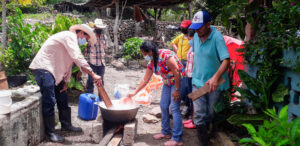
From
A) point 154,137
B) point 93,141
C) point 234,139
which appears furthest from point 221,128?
point 93,141

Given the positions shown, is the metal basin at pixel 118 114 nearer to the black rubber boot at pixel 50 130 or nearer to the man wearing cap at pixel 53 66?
the man wearing cap at pixel 53 66

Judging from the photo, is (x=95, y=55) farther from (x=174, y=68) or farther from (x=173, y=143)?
(x=173, y=143)

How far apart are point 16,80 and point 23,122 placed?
9.60 ft

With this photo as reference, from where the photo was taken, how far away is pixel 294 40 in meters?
2.09

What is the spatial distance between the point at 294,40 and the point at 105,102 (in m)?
2.62

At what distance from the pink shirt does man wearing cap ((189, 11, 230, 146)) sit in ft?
5.34

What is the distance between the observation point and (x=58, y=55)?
3.69 m

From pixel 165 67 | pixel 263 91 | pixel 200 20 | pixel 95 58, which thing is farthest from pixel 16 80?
pixel 263 91

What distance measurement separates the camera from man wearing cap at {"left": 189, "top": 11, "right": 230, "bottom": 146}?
9.21ft

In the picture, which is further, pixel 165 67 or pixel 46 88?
pixel 46 88

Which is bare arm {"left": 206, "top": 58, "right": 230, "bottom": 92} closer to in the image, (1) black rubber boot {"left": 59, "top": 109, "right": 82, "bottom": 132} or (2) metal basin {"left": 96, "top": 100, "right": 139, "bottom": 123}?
(2) metal basin {"left": 96, "top": 100, "right": 139, "bottom": 123}

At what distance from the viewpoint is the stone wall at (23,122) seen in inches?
112

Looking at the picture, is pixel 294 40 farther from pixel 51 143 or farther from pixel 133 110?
pixel 51 143

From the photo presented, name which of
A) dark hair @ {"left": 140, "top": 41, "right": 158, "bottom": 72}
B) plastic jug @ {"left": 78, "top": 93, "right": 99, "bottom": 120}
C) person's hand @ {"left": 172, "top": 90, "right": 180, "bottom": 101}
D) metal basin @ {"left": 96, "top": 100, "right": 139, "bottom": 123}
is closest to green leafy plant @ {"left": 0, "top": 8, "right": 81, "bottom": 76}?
plastic jug @ {"left": 78, "top": 93, "right": 99, "bottom": 120}
